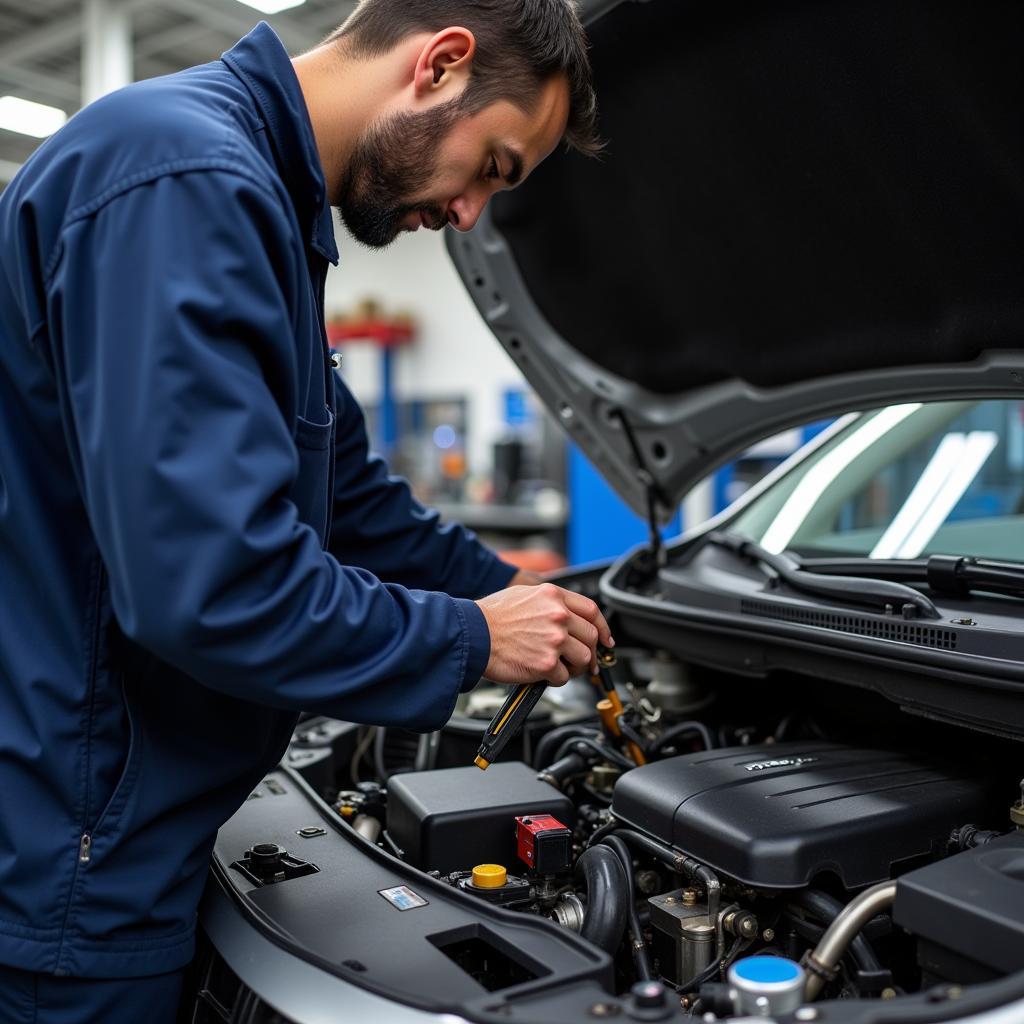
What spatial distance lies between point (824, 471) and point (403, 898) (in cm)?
142

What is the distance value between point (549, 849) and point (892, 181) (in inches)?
45.0

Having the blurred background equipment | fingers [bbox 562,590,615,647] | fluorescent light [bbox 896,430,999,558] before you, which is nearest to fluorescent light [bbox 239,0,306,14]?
the blurred background equipment

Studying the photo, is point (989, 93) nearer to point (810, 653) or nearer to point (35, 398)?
point (810, 653)

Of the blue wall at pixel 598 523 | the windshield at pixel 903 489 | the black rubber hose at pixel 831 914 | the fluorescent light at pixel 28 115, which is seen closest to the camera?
the black rubber hose at pixel 831 914

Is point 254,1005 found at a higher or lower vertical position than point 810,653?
lower

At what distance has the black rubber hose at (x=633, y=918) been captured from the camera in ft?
4.54

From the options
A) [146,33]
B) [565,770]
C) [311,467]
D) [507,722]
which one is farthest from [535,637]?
[146,33]

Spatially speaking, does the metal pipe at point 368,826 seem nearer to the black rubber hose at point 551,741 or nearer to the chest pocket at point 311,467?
the black rubber hose at point 551,741

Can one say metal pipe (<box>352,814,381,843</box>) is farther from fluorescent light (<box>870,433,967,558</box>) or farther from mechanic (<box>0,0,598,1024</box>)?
fluorescent light (<box>870,433,967,558</box>)

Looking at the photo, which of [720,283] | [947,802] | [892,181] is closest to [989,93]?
[892,181]

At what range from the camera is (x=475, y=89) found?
138cm

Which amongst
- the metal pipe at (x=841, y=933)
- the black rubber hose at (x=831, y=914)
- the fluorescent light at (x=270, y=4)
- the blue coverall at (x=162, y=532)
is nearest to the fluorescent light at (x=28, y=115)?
the fluorescent light at (x=270, y=4)

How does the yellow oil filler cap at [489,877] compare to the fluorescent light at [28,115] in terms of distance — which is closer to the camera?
the yellow oil filler cap at [489,877]

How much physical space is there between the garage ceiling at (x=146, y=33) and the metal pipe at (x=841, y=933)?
7366mm
